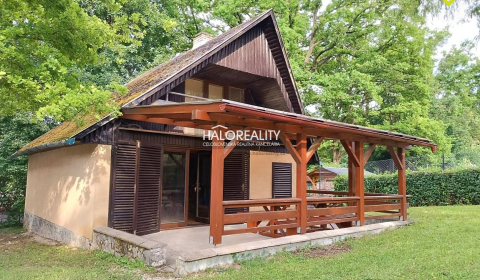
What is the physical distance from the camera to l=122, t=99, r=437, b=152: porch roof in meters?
5.52

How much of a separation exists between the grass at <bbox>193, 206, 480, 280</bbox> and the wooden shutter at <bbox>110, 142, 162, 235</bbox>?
121 inches

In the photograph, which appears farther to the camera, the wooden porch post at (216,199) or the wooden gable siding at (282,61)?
the wooden gable siding at (282,61)

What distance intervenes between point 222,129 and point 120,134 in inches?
114

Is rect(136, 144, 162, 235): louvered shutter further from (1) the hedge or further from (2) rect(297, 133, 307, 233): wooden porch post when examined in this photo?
(1) the hedge

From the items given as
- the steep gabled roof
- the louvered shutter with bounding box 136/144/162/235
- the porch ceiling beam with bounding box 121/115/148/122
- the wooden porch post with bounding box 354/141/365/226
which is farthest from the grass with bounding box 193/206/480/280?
the steep gabled roof

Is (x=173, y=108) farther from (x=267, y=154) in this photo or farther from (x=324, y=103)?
(x=324, y=103)

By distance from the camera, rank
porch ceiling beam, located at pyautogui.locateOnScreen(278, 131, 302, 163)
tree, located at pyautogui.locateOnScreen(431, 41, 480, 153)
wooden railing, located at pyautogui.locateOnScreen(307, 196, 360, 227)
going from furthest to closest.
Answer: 1. tree, located at pyautogui.locateOnScreen(431, 41, 480, 153)
2. wooden railing, located at pyautogui.locateOnScreen(307, 196, 360, 227)
3. porch ceiling beam, located at pyautogui.locateOnScreen(278, 131, 302, 163)

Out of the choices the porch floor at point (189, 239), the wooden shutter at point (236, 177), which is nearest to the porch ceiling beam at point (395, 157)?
the wooden shutter at point (236, 177)

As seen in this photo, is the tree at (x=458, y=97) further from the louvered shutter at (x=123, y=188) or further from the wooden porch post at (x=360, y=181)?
the louvered shutter at (x=123, y=188)

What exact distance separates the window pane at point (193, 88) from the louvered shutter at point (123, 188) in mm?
2182

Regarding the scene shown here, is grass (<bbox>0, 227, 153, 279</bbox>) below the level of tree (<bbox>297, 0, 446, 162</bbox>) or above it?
below

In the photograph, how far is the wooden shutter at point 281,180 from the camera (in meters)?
10.8

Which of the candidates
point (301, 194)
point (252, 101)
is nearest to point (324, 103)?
point (252, 101)

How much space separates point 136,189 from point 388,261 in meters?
5.21
